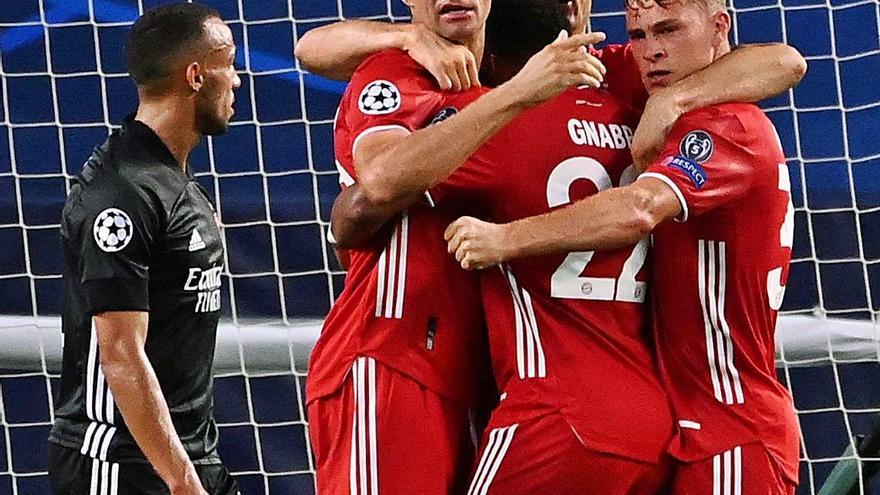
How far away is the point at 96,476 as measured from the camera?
284 cm

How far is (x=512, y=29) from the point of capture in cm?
269

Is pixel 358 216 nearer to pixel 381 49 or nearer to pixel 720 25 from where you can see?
pixel 381 49

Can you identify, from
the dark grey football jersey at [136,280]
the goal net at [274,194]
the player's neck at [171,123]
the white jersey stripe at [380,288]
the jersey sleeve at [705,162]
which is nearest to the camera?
the jersey sleeve at [705,162]

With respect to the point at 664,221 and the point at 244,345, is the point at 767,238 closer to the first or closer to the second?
the point at 664,221

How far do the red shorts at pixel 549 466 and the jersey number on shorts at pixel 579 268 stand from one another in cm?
20

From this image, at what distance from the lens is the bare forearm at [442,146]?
2.33 meters

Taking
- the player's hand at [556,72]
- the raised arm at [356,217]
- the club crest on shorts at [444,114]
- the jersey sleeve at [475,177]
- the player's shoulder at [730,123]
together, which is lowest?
the raised arm at [356,217]

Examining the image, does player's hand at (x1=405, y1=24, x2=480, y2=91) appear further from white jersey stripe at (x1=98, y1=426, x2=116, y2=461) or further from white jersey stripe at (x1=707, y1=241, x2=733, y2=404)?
white jersey stripe at (x1=98, y1=426, x2=116, y2=461)

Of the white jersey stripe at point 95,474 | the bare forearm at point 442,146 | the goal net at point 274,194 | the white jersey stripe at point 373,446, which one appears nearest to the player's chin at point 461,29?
the bare forearm at point 442,146

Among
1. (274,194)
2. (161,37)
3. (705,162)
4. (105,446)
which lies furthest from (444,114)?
(274,194)

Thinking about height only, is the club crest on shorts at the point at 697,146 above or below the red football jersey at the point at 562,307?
above

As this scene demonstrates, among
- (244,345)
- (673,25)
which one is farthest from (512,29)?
(244,345)

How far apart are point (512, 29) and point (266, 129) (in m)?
1.62

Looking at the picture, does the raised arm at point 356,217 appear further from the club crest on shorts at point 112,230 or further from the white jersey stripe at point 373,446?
the club crest on shorts at point 112,230
